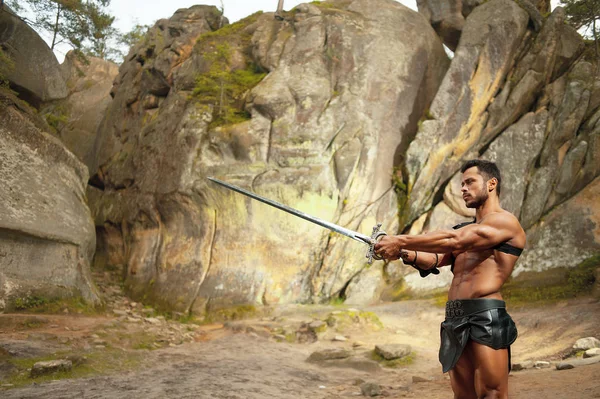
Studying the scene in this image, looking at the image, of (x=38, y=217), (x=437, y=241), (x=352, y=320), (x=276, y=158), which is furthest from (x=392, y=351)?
(x=38, y=217)

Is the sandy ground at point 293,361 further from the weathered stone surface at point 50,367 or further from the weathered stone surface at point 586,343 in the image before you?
the weathered stone surface at point 50,367

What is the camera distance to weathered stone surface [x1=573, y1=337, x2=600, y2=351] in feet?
25.8

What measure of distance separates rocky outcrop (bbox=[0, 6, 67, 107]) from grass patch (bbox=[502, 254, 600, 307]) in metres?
15.3

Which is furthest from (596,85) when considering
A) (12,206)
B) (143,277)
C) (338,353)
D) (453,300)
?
(12,206)

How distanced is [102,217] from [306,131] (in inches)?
367

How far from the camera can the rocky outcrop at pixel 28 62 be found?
47.0 feet

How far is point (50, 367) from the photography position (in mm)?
7020

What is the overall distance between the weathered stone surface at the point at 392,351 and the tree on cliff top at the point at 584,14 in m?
14.5

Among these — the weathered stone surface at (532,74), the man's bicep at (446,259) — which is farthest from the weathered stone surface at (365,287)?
the man's bicep at (446,259)

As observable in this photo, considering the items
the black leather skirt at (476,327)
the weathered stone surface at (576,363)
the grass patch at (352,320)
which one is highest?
the black leather skirt at (476,327)

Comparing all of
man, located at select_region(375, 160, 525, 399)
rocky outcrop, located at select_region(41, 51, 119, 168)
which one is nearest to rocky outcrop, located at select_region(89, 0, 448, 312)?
rocky outcrop, located at select_region(41, 51, 119, 168)

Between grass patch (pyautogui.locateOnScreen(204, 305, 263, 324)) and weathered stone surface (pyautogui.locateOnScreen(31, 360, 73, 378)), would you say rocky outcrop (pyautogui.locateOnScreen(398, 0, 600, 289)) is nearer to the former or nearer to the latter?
grass patch (pyautogui.locateOnScreen(204, 305, 263, 324))

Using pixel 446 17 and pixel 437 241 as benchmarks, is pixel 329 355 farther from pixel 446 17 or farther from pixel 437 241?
pixel 446 17

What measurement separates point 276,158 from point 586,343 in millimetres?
9980
